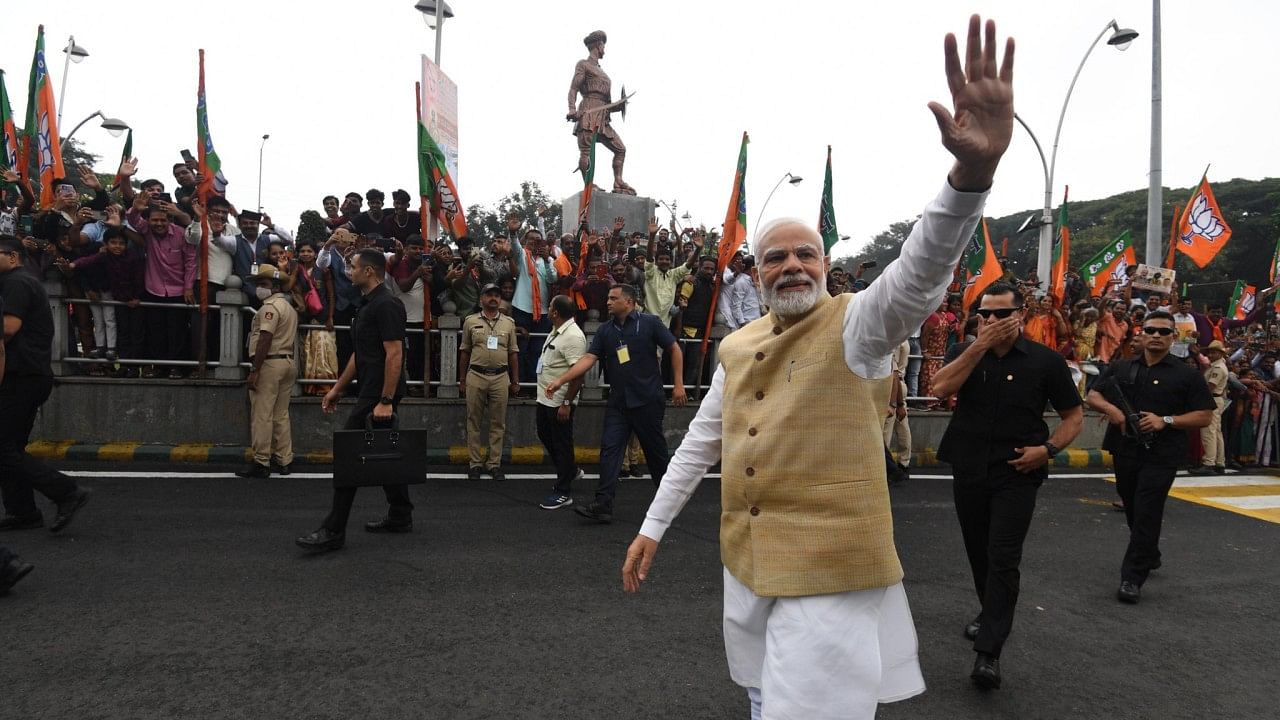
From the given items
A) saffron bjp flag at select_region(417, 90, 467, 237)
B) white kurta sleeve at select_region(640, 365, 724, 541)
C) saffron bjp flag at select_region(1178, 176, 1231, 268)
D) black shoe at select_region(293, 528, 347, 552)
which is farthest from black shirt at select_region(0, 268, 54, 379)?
saffron bjp flag at select_region(1178, 176, 1231, 268)

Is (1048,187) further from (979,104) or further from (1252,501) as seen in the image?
(979,104)

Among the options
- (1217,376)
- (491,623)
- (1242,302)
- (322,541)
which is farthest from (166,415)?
(1242,302)

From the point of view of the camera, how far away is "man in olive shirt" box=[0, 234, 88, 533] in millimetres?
5082

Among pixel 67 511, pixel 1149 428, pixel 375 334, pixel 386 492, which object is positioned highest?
pixel 375 334

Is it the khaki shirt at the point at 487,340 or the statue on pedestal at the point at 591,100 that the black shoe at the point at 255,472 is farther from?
the statue on pedestal at the point at 591,100

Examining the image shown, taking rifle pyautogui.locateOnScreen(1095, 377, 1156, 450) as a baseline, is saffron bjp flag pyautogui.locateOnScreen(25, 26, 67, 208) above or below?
above

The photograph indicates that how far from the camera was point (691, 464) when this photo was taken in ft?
8.60

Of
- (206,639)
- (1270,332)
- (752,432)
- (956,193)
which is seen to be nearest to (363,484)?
(206,639)

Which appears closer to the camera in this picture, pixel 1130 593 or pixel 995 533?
pixel 995 533

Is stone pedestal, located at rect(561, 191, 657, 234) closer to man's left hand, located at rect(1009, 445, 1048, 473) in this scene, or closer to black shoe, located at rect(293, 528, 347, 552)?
black shoe, located at rect(293, 528, 347, 552)

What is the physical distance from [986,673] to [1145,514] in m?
2.36

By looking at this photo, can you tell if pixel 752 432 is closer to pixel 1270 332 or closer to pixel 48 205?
pixel 48 205

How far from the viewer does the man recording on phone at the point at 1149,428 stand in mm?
5074

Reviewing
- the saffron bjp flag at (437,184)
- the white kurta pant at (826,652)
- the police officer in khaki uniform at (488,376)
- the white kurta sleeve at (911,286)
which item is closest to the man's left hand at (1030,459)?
the white kurta pant at (826,652)
